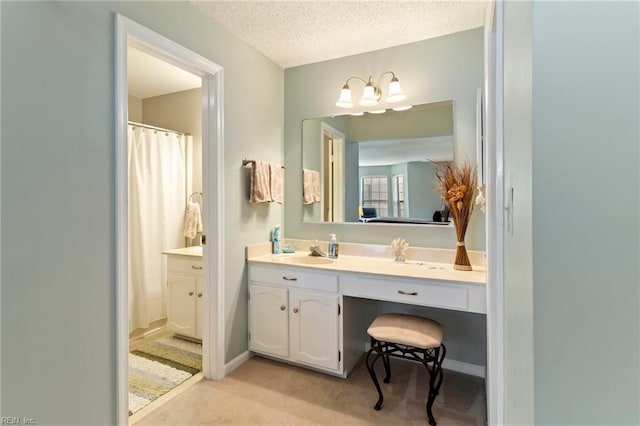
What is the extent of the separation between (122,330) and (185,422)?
663 mm

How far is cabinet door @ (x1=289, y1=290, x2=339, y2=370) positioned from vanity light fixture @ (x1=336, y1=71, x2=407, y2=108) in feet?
5.08

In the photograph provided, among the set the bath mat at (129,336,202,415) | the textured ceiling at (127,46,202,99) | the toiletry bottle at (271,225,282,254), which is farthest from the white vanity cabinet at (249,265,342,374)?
the textured ceiling at (127,46,202,99)

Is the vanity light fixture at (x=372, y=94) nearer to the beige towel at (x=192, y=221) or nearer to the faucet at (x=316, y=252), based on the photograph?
the faucet at (x=316, y=252)

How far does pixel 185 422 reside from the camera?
172cm

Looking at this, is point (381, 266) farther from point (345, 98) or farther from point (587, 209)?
point (587, 209)

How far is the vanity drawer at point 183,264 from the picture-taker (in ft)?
8.67

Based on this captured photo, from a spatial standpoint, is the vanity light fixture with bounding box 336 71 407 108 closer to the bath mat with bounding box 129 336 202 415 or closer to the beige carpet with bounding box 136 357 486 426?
the beige carpet with bounding box 136 357 486 426

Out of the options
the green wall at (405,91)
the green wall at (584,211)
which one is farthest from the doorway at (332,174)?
the green wall at (584,211)

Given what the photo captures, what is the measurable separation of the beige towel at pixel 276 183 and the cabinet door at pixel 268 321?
75cm

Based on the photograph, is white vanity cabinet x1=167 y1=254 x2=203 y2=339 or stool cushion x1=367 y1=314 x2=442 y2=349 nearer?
stool cushion x1=367 y1=314 x2=442 y2=349

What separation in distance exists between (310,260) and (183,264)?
1154 mm

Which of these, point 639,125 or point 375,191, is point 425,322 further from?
point 639,125

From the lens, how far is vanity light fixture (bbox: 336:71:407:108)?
2350mm

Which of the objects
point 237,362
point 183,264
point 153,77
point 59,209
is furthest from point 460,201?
point 153,77
